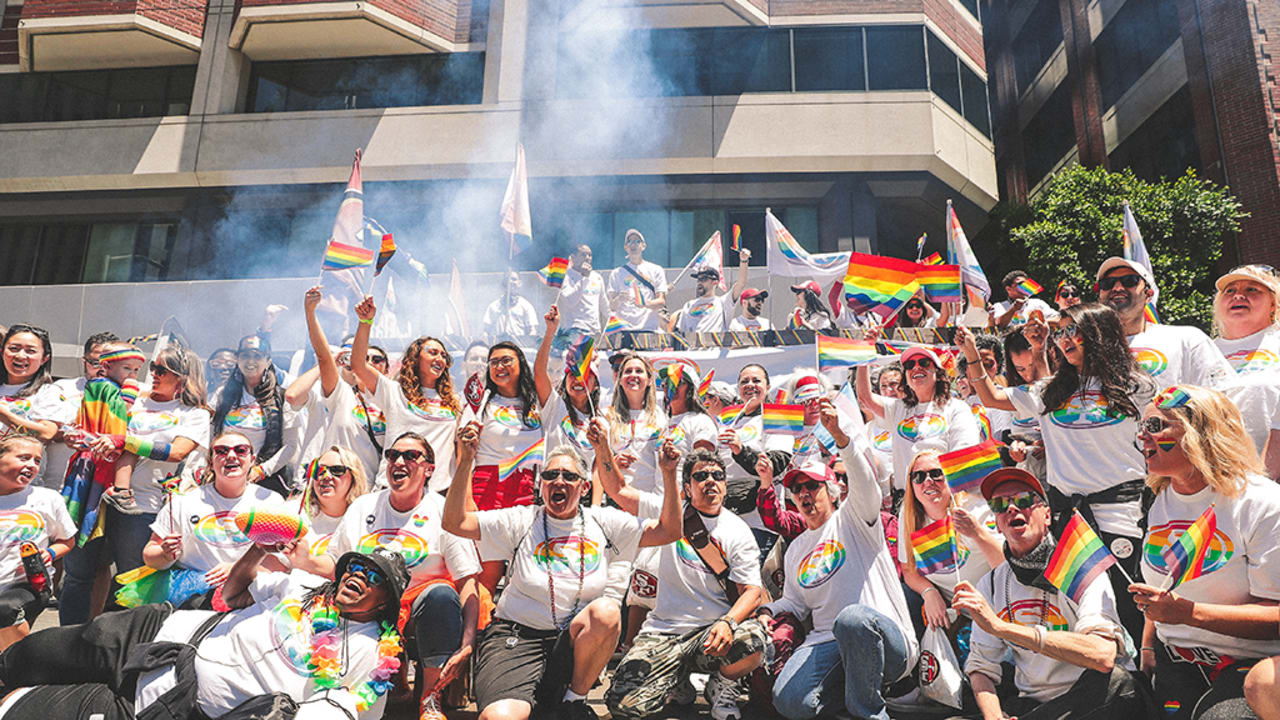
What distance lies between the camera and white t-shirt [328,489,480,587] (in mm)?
4301

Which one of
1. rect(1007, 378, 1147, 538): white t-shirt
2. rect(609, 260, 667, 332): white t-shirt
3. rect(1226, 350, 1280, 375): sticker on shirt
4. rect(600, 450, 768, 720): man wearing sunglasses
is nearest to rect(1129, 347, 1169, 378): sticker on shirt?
rect(1007, 378, 1147, 538): white t-shirt

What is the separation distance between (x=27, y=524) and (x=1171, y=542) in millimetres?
5354

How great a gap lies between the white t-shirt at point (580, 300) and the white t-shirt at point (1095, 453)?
7069 mm

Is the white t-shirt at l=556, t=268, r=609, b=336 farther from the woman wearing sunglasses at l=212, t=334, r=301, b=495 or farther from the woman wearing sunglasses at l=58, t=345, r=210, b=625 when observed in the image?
the woman wearing sunglasses at l=58, t=345, r=210, b=625

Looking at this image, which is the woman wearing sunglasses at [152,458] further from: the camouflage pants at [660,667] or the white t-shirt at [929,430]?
the white t-shirt at [929,430]

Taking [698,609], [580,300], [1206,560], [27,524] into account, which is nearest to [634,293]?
[580,300]

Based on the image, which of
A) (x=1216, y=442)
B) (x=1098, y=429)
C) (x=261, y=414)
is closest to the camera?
(x=1216, y=442)

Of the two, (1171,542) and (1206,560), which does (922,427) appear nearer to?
(1171,542)

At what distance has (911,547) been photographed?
171 inches

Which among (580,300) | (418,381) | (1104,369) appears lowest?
(1104,369)

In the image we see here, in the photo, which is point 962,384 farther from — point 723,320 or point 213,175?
point 213,175

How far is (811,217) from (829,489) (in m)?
11.7

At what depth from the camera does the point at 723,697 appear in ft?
13.7

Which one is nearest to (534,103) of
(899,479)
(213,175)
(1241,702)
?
(213,175)
